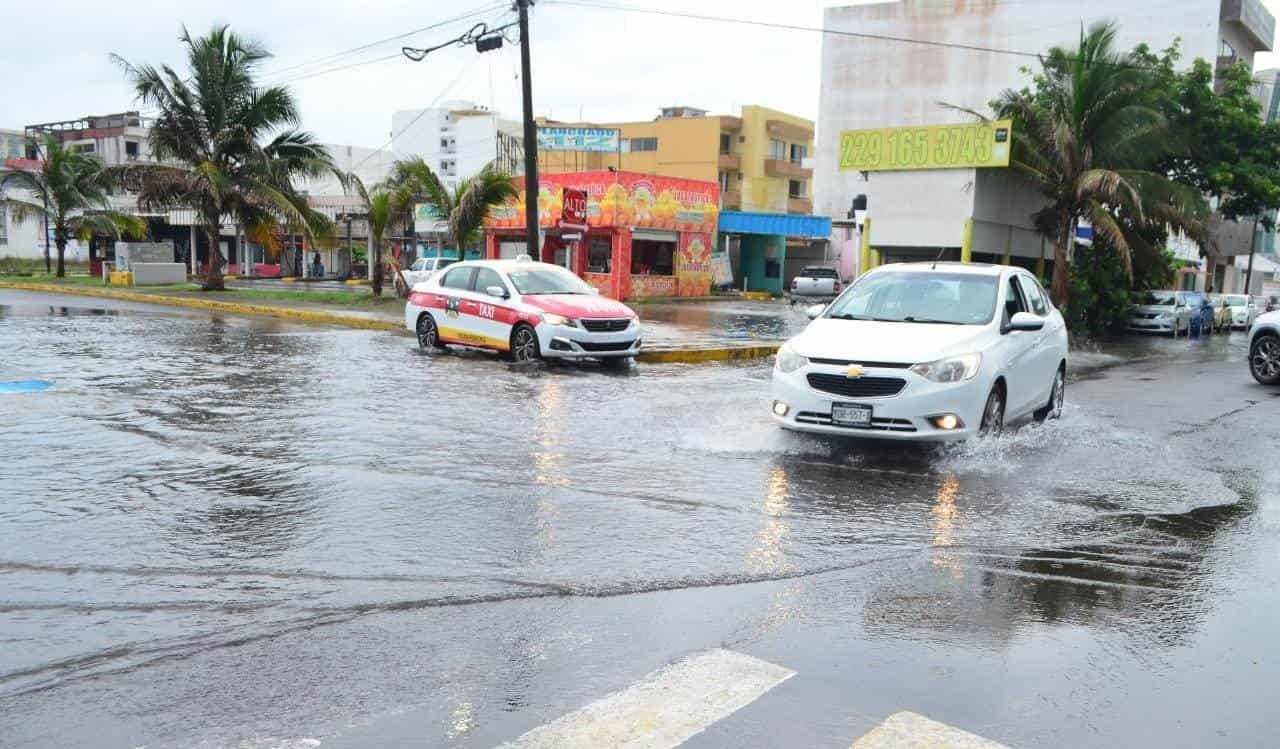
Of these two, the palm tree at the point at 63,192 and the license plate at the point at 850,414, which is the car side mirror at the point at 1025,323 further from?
the palm tree at the point at 63,192

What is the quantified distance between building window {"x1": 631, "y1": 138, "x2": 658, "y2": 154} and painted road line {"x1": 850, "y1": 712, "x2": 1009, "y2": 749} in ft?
212

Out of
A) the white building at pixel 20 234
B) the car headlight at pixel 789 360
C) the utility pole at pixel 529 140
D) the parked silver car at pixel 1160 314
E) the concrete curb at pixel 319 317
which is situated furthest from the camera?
the white building at pixel 20 234

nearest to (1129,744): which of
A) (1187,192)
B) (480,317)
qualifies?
(480,317)

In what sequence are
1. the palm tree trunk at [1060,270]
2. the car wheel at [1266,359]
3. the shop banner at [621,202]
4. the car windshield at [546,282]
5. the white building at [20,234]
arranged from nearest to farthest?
the car wheel at [1266,359]
the car windshield at [546,282]
the palm tree trunk at [1060,270]
the shop banner at [621,202]
the white building at [20,234]

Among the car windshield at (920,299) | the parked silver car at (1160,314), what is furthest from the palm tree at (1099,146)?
the car windshield at (920,299)

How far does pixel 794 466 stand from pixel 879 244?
19544mm

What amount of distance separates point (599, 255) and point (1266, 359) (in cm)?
2593

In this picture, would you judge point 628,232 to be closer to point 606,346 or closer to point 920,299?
point 606,346

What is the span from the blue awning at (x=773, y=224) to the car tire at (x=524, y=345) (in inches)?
1268

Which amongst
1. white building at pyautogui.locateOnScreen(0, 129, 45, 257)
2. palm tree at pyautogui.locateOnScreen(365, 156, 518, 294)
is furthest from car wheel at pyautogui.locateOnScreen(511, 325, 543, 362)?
white building at pyautogui.locateOnScreen(0, 129, 45, 257)

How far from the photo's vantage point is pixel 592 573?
18.5 feet

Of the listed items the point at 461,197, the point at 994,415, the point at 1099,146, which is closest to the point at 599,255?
the point at 461,197

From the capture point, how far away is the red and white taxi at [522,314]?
1578 cm

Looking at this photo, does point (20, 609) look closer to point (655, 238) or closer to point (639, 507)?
point (639, 507)
